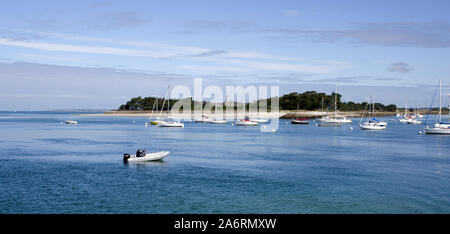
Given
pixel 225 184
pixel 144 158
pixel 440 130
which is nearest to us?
pixel 225 184

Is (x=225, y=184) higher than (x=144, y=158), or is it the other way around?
(x=144, y=158)

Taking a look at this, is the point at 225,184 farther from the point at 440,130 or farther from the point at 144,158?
the point at 440,130

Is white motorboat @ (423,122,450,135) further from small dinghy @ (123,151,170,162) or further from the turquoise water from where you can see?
small dinghy @ (123,151,170,162)

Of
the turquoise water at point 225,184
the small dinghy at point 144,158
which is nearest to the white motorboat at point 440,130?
the turquoise water at point 225,184

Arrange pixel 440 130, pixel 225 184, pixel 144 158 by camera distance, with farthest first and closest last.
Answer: pixel 440 130, pixel 144 158, pixel 225 184

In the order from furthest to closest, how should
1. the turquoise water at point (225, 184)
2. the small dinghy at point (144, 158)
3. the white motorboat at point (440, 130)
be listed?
the white motorboat at point (440, 130)
the small dinghy at point (144, 158)
the turquoise water at point (225, 184)

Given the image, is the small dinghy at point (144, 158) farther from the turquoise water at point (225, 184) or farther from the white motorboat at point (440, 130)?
the white motorboat at point (440, 130)

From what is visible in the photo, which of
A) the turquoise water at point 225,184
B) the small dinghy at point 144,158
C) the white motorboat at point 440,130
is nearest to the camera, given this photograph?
the turquoise water at point 225,184

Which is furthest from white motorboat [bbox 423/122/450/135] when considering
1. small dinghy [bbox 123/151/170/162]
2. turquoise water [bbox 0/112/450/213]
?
small dinghy [bbox 123/151/170/162]

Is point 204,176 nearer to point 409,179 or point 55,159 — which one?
point 409,179

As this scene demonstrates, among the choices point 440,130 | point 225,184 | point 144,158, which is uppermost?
point 440,130

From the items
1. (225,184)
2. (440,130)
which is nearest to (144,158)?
(225,184)

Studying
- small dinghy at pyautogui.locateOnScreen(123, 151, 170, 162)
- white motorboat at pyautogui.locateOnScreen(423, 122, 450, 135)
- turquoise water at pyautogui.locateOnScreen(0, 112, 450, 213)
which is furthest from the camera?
white motorboat at pyautogui.locateOnScreen(423, 122, 450, 135)
